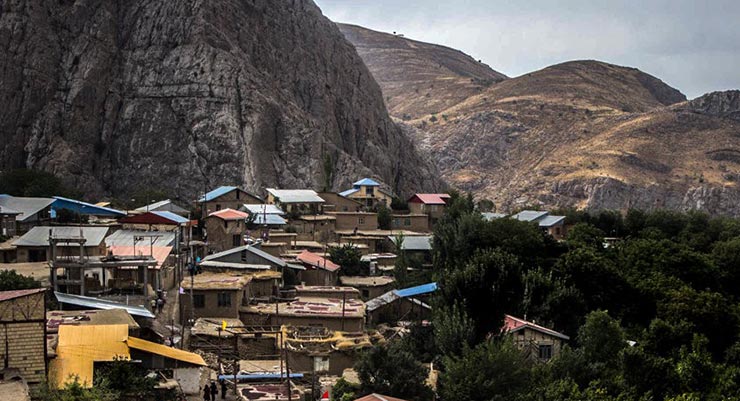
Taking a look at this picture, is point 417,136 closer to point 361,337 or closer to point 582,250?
point 582,250

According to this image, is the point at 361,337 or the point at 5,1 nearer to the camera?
the point at 361,337

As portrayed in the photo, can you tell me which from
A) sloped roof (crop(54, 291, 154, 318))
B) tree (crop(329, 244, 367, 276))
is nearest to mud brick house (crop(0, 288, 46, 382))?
sloped roof (crop(54, 291, 154, 318))

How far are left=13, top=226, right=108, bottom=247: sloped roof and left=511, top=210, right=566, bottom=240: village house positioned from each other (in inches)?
1451

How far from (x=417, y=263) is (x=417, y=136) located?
9163cm

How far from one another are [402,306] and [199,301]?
10.3 meters

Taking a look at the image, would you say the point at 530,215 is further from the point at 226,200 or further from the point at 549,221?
the point at 226,200

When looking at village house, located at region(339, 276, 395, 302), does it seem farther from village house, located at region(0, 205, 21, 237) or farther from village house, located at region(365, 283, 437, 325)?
village house, located at region(0, 205, 21, 237)

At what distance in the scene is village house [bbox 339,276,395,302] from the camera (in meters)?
44.7

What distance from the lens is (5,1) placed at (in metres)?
86.8

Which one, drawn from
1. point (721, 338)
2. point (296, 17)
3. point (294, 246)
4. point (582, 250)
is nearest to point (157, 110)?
point (296, 17)

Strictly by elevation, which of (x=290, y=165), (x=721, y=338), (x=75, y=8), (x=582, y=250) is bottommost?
(x=721, y=338)

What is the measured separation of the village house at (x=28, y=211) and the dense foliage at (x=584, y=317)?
2256 cm

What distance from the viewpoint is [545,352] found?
31.2 m

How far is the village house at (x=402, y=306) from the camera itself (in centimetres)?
3888
